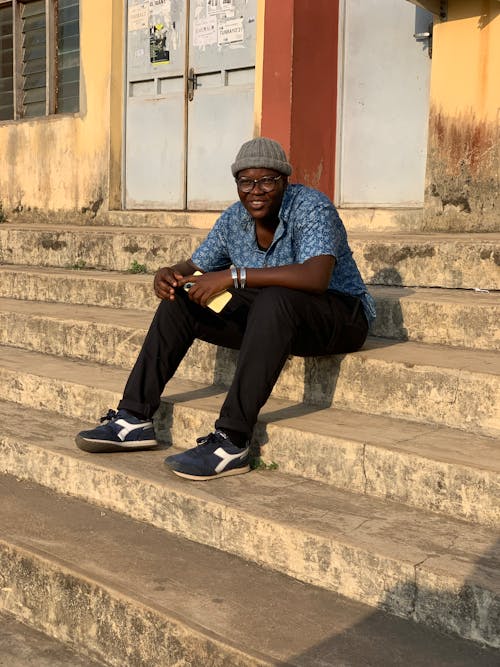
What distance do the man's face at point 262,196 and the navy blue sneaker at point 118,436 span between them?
1038 mm

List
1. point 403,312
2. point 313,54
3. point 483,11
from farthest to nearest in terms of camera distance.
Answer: point 313,54 < point 483,11 < point 403,312

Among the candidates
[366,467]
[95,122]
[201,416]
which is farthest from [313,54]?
[366,467]

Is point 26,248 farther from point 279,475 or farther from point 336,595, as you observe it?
point 336,595

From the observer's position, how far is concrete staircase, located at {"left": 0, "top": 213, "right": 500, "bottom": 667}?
2699 mm

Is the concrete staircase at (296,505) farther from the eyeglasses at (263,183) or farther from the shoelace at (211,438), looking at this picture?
the eyeglasses at (263,183)

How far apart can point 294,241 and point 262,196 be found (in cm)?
26

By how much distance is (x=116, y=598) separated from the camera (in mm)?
2889

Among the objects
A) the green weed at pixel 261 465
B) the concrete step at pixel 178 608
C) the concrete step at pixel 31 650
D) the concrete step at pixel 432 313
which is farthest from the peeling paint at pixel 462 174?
the concrete step at pixel 31 650

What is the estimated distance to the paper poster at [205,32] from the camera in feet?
26.1

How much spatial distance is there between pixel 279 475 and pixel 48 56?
6.90 m

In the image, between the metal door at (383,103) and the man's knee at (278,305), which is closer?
the man's knee at (278,305)

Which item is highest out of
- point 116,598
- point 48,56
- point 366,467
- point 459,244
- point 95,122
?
point 48,56

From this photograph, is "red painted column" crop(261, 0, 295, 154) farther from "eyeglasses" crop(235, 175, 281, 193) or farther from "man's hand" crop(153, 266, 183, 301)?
"man's hand" crop(153, 266, 183, 301)

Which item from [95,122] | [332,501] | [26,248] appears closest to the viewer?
[332,501]
